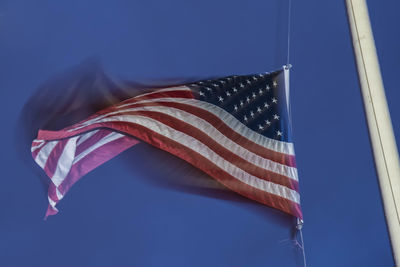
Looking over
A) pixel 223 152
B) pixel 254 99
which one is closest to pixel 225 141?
pixel 223 152

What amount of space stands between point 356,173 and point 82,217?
2.10 metres

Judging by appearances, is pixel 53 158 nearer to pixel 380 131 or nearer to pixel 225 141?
pixel 225 141

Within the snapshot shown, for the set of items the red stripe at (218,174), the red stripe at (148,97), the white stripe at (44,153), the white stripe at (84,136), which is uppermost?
the red stripe at (148,97)

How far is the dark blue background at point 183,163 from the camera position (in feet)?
10.8

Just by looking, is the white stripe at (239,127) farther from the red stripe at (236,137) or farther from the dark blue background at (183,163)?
the dark blue background at (183,163)

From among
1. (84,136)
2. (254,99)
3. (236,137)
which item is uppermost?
(254,99)

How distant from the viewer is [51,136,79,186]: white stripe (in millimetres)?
2948

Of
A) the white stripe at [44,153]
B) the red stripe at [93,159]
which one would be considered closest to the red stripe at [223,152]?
the red stripe at [93,159]

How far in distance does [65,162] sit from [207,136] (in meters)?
0.84

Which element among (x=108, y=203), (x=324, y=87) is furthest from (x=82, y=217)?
(x=324, y=87)

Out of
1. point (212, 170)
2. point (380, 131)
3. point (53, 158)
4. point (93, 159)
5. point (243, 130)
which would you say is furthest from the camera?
point (243, 130)

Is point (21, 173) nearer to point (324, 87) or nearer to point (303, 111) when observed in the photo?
point (303, 111)

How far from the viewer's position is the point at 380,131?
8.24 ft

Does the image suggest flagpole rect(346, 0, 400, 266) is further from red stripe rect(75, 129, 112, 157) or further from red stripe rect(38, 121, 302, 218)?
red stripe rect(75, 129, 112, 157)
